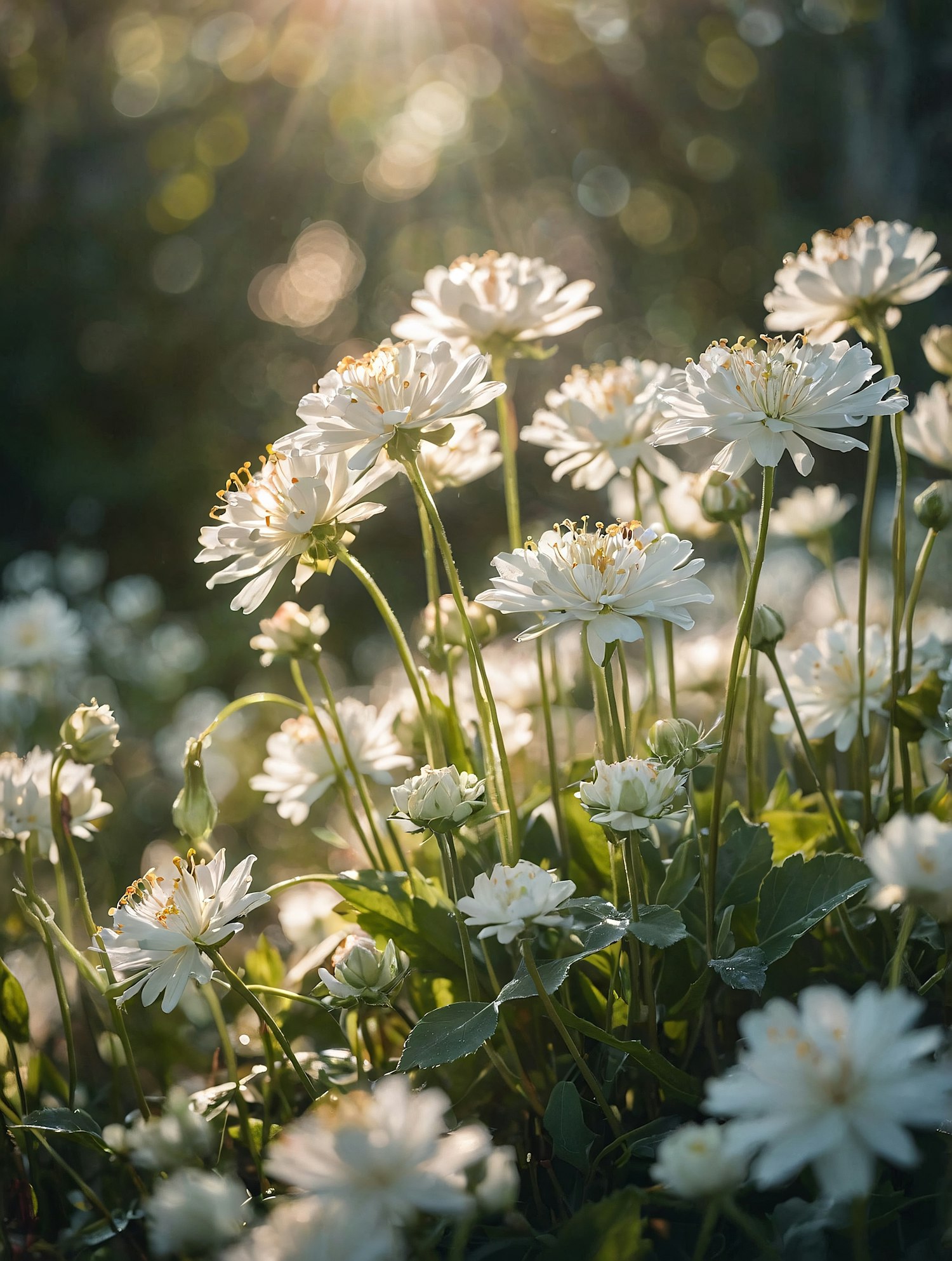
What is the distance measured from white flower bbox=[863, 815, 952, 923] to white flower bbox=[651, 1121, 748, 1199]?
0.13m

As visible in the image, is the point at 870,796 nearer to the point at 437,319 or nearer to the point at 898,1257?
the point at 898,1257

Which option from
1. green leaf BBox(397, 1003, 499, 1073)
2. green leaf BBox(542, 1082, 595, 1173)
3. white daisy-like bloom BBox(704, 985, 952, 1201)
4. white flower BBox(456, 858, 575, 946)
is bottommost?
green leaf BBox(542, 1082, 595, 1173)

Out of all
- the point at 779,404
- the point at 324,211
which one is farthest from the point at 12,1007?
the point at 324,211

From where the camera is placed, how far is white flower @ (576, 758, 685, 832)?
0.54m

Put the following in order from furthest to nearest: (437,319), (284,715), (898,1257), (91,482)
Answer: (91,482) < (284,715) < (437,319) < (898,1257)

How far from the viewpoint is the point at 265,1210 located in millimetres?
597

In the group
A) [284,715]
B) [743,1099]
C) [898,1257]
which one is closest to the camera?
[743,1099]

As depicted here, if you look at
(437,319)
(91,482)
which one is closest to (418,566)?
(91,482)

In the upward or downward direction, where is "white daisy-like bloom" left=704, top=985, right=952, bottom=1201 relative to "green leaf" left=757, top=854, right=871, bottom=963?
upward

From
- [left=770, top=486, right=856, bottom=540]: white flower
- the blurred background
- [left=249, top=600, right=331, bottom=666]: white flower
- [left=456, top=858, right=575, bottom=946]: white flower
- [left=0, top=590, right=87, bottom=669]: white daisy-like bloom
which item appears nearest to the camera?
[left=456, top=858, right=575, bottom=946]: white flower

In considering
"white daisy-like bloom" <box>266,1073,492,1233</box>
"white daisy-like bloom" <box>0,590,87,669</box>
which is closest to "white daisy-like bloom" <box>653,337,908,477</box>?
"white daisy-like bloom" <box>266,1073,492,1233</box>

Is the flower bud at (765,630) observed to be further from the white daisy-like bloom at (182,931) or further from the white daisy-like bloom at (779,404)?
the white daisy-like bloom at (182,931)

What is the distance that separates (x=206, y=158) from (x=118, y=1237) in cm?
320

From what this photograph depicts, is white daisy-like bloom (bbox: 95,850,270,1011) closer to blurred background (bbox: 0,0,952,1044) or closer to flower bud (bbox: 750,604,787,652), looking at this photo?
flower bud (bbox: 750,604,787,652)
